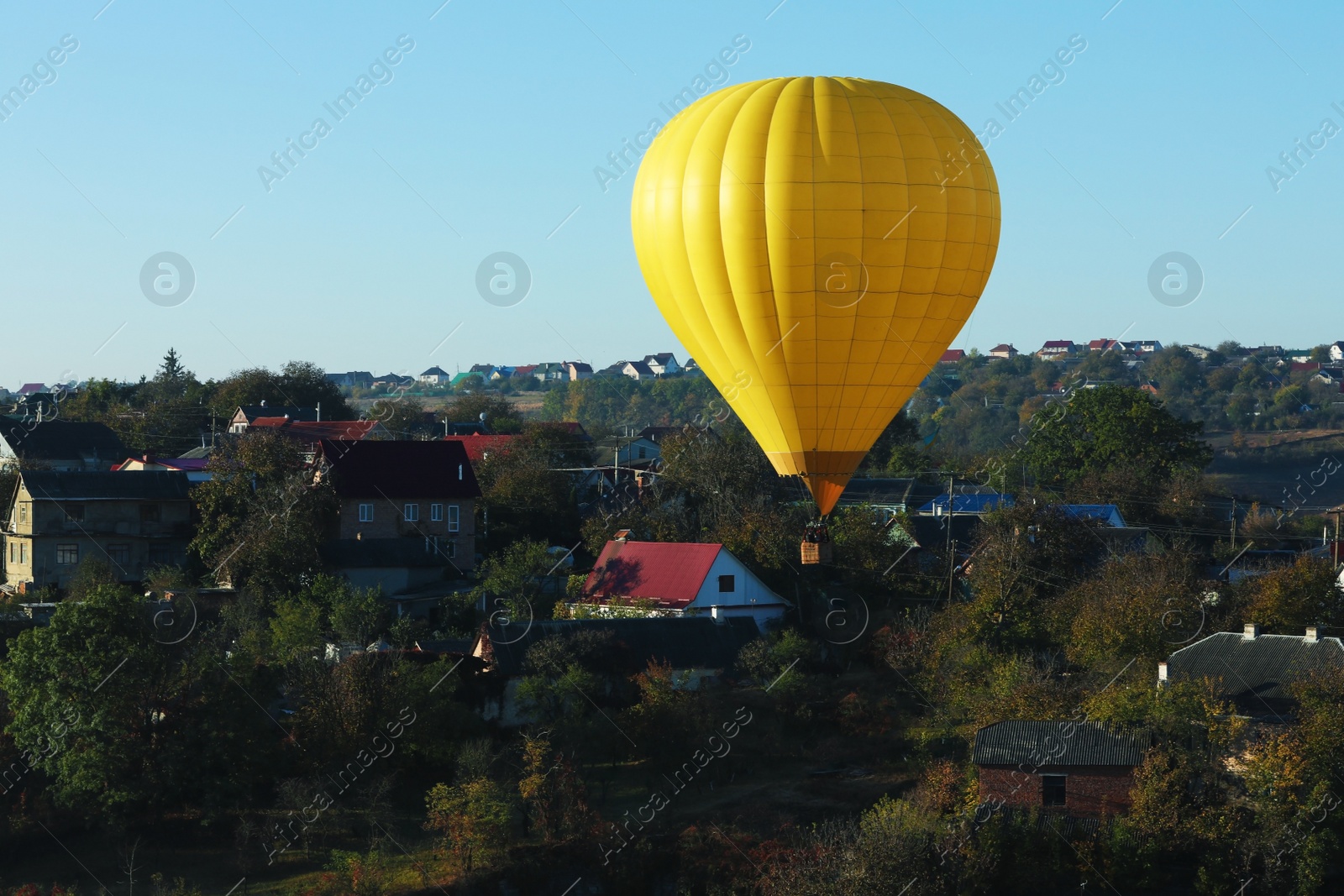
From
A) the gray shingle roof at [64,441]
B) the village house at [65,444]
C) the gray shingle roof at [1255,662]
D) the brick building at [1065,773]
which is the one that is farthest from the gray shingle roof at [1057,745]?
the gray shingle roof at [64,441]

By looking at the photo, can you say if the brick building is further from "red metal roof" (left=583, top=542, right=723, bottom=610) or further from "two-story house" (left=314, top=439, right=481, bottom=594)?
"two-story house" (left=314, top=439, right=481, bottom=594)

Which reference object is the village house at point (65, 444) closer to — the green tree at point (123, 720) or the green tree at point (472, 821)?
the green tree at point (123, 720)

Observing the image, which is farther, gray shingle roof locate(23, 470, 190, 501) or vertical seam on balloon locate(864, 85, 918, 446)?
gray shingle roof locate(23, 470, 190, 501)

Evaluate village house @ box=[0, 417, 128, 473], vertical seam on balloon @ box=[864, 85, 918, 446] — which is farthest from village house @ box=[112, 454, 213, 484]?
vertical seam on balloon @ box=[864, 85, 918, 446]

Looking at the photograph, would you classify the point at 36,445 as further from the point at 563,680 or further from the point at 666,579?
the point at 563,680

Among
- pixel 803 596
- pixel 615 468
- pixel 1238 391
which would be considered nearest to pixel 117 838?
pixel 803 596

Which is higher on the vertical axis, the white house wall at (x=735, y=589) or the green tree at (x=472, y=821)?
the white house wall at (x=735, y=589)
